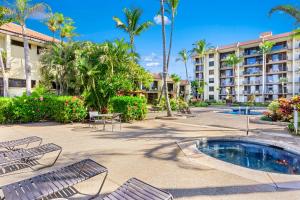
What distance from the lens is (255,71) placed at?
5697 cm

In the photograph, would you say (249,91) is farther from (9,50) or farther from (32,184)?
(32,184)

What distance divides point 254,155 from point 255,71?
185 ft

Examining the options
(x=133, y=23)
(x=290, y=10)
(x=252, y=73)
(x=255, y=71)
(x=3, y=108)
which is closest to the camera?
(x=3, y=108)

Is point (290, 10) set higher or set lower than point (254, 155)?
higher

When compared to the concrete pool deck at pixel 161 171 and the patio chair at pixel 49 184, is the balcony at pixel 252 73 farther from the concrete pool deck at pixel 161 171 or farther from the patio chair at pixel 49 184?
the patio chair at pixel 49 184

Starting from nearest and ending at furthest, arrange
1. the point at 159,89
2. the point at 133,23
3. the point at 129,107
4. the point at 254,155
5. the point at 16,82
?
1. the point at 254,155
2. the point at 129,107
3. the point at 16,82
4. the point at 133,23
5. the point at 159,89

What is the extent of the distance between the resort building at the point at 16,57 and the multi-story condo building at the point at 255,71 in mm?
42882

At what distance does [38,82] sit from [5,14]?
9.11 m

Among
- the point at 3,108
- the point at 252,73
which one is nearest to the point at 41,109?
the point at 3,108

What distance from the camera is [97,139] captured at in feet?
28.4

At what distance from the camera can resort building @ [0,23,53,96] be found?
2153 centimetres

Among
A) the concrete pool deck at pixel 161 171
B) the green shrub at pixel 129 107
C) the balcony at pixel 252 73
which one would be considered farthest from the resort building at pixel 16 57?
the balcony at pixel 252 73

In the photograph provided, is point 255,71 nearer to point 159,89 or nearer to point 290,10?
point 159,89

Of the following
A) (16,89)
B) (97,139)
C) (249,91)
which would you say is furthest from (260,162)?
(249,91)
